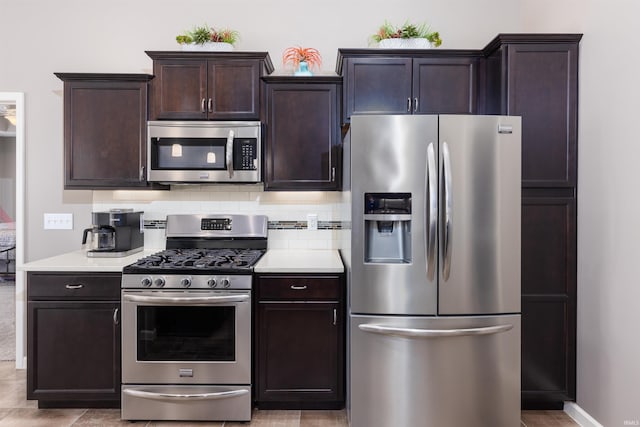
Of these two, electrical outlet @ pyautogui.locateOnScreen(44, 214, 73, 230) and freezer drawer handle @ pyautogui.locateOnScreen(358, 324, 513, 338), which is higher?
electrical outlet @ pyautogui.locateOnScreen(44, 214, 73, 230)

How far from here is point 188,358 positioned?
2514 millimetres

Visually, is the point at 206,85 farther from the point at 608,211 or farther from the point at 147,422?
the point at 608,211

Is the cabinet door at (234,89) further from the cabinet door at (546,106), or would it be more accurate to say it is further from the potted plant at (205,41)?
the cabinet door at (546,106)

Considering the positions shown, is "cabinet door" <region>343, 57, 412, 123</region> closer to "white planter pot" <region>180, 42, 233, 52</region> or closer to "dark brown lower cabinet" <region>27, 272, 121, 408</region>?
"white planter pot" <region>180, 42, 233, 52</region>

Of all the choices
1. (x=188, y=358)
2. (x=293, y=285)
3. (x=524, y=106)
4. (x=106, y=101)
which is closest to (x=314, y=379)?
(x=293, y=285)

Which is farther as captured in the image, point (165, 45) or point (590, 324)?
point (165, 45)

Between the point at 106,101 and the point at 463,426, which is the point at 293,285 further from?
the point at 106,101

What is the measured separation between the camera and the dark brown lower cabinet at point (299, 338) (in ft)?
8.44

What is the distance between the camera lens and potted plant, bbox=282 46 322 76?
3023 millimetres

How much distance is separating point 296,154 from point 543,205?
1574 millimetres

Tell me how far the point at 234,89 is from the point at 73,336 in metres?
1.83

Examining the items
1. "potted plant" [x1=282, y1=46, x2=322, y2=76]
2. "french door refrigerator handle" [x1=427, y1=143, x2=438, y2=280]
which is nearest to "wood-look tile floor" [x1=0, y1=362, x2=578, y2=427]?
"french door refrigerator handle" [x1=427, y1=143, x2=438, y2=280]

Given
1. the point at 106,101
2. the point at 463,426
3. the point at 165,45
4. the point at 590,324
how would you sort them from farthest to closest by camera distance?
the point at 165,45, the point at 106,101, the point at 590,324, the point at 463,426

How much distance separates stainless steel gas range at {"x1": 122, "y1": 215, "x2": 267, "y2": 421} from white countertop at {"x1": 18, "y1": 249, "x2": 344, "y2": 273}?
149 millimetres
